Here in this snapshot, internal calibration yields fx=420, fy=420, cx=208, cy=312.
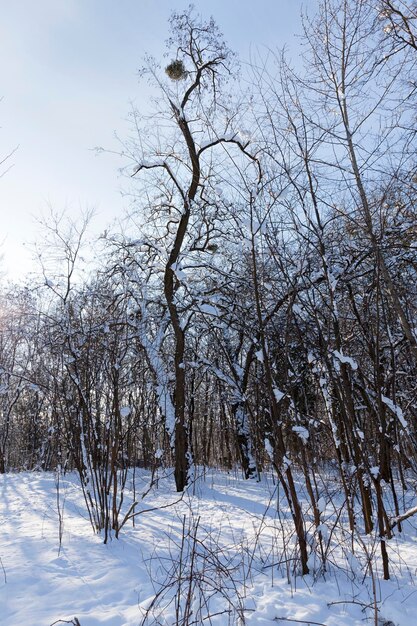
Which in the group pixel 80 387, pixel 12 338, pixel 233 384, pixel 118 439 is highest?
pixel 12 338

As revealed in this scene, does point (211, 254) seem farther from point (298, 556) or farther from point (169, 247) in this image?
point (298, 556)

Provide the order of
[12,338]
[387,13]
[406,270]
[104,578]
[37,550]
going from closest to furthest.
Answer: [104,578] < [37,550] < [387,13] < [406,270] < [12,338]

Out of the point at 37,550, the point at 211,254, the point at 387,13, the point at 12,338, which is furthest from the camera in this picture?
the point at 12,338

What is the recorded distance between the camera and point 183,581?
280 centimetres

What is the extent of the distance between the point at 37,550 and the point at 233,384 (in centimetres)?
565

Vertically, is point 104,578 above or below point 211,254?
below

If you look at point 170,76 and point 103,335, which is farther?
point 170,76

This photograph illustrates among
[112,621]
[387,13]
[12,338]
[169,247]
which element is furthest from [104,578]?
[12,338]

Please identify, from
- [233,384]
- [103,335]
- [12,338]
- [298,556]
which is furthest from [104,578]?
[12,338]

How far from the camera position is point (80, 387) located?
463cm

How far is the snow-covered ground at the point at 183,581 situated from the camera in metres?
2.40

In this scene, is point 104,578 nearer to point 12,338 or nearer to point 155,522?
point 155,522

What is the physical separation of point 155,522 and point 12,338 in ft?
40.1

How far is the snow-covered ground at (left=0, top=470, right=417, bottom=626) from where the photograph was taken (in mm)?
2402
